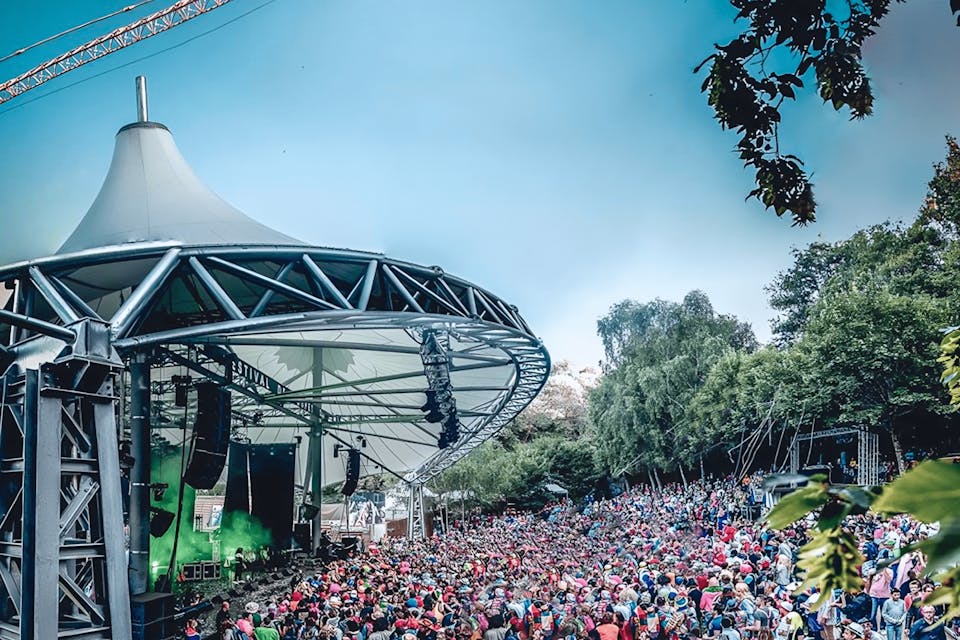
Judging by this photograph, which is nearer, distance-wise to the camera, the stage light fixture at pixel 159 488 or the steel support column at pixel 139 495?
the steel support column at pixel 139 495

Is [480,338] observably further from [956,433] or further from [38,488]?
[956,433]

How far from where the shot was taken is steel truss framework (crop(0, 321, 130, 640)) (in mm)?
5336

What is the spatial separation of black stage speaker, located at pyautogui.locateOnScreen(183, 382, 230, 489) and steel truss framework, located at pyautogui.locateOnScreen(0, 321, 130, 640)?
548 centimetres

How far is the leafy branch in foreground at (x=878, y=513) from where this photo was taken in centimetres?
88

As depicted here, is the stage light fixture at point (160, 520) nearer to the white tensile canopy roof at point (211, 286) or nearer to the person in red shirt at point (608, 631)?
the white tensile canopy roof at point (211, 286)

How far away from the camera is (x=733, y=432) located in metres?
31.2

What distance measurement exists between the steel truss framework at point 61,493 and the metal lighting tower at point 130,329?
0.01 meters

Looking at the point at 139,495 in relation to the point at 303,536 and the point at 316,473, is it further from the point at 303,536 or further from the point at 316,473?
the point at 303,536

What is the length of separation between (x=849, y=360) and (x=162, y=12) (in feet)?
103

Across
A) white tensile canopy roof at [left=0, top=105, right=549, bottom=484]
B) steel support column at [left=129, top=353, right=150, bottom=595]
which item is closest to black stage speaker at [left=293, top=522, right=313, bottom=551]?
white tensile canopy roof at [left=0, top=105, right=549, bottom=484]

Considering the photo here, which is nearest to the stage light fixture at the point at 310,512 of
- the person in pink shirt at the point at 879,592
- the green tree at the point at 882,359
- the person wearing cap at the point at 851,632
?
the person in pink shirt at the point at 879,592

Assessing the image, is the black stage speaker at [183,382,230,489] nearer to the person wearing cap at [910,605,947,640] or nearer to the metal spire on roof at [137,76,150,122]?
the metal spire on roof at [137,76,150,122]

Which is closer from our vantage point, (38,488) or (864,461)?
(38,488)

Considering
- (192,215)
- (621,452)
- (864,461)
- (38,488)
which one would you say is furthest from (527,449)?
(38,488)
